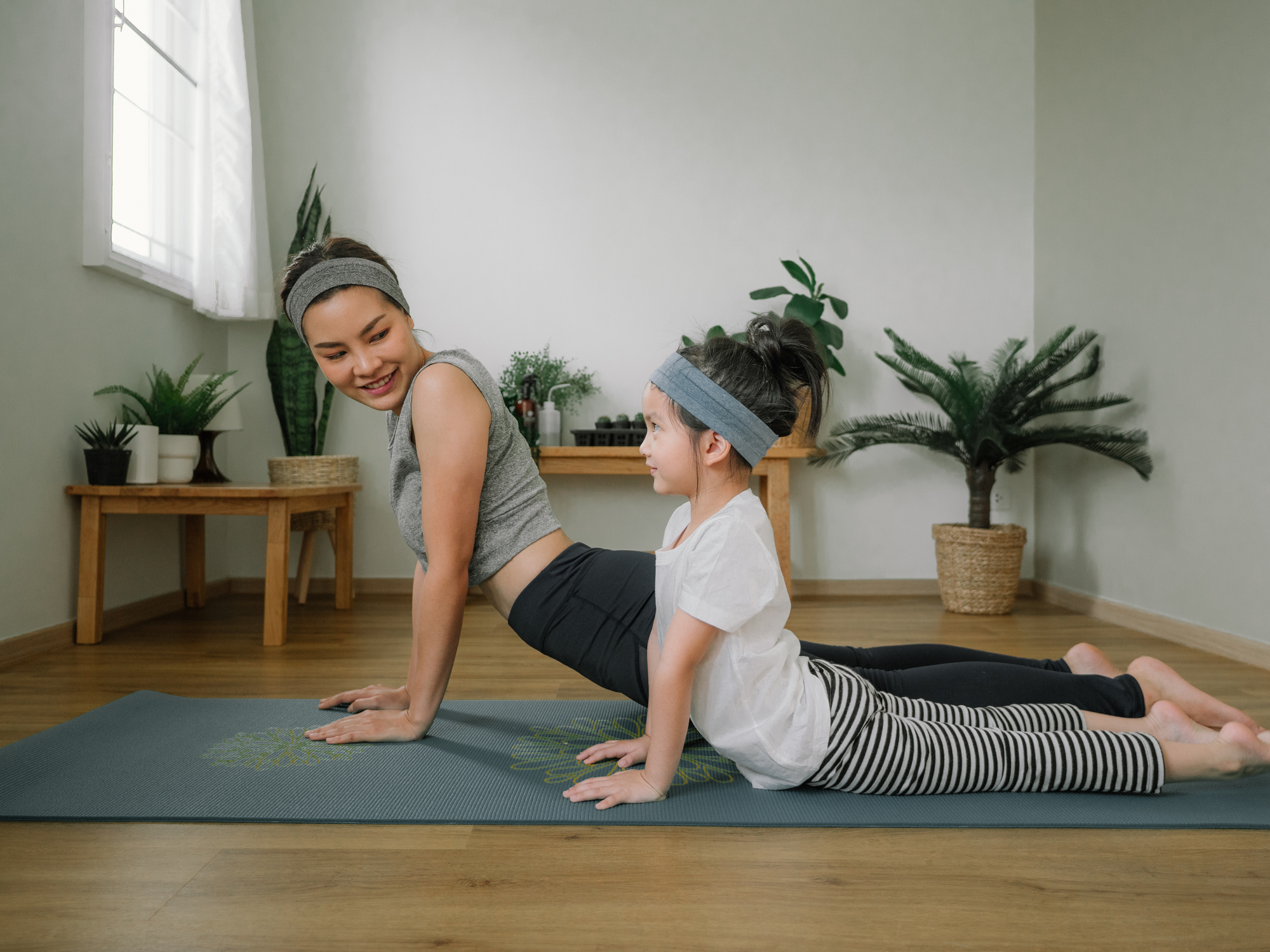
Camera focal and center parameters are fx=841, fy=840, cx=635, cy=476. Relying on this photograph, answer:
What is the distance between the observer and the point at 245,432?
364cm

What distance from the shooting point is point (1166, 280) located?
9.07 ft

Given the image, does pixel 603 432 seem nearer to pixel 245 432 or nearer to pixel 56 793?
pixel 245 432

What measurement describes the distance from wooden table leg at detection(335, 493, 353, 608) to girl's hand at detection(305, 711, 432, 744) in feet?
5.87

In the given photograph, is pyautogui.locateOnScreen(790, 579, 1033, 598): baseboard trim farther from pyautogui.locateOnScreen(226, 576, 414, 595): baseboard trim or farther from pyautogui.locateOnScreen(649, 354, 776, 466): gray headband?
pyautogui.locateOnScreen(649, 354, 776, 466): gray headband

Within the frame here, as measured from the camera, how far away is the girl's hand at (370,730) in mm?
1455

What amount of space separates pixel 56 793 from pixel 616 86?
3.36 m

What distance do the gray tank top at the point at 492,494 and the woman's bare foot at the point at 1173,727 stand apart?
3.33ft

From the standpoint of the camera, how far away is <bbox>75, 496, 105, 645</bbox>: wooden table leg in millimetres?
2492

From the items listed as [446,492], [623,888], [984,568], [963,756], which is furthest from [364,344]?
[984,568]

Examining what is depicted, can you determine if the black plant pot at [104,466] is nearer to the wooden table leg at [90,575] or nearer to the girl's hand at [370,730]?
the wooden table leg at [90,575]

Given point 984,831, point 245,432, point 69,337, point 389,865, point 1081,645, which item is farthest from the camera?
point 245,432

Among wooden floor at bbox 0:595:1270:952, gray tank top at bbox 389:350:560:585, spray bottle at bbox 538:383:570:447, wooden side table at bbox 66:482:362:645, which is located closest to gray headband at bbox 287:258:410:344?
gray tank top at bbox 389:350:560:585

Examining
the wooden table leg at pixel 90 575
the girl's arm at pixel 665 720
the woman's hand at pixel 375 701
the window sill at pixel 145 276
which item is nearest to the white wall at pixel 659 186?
the window sill at pixel 145 276

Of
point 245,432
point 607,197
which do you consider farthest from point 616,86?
point 245,432
